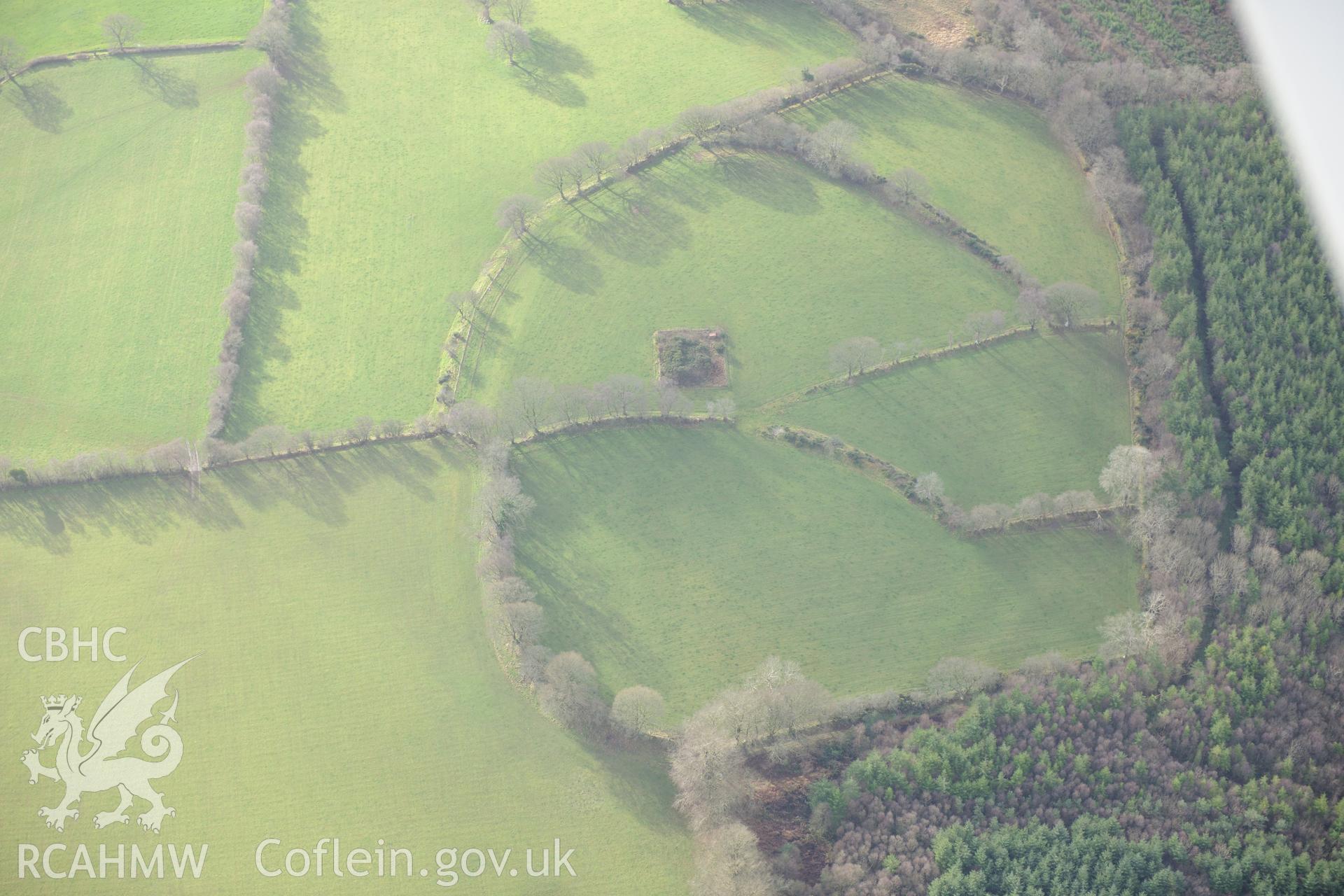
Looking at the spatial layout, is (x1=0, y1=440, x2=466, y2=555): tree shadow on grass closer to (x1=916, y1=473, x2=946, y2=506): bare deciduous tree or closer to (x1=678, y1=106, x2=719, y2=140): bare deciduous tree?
(x1=916, y1=473, x2=946, y2=506): bare deciduous tree

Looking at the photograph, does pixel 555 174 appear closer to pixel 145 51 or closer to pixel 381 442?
pixel 381 442

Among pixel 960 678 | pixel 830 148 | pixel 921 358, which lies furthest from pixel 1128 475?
pixel 830 148

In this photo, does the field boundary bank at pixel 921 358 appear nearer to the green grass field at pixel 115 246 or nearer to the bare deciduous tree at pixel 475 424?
the bare deciduous tree at pixel 475 424

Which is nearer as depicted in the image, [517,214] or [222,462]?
[222,462]

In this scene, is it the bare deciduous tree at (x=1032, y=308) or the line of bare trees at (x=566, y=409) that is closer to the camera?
the line of bare trees at (x=566, y=409)

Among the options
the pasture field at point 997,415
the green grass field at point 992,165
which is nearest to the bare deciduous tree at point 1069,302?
the pasture field at point 997,415

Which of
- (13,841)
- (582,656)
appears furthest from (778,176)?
(13,841)
